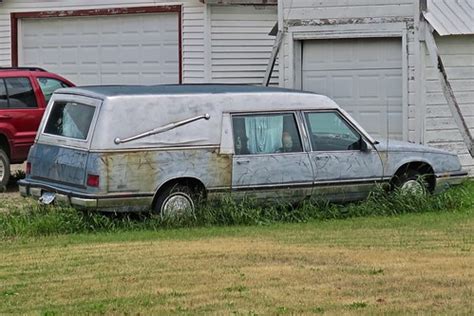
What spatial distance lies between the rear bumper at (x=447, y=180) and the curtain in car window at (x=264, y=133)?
7.80ft

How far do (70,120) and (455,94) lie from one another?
7.52 metres

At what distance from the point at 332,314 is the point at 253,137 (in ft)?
19.6

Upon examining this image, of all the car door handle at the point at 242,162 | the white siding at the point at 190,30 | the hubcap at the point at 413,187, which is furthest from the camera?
the white siding at the point at 190,30

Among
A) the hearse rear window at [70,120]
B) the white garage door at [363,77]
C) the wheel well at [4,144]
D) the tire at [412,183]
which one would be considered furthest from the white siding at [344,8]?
the hearse rear window at [70,120]

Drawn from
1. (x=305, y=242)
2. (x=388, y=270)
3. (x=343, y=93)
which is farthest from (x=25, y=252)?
(x=343, y=93)

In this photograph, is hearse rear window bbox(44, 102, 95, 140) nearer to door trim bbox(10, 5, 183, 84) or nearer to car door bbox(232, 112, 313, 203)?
car door bbox(232, 112, 313, 203)

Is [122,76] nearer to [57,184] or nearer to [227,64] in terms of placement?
[227,64]

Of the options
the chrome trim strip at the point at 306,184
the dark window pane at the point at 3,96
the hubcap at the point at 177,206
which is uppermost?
the dark window pane at the point at 3,96

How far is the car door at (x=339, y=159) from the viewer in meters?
13.6

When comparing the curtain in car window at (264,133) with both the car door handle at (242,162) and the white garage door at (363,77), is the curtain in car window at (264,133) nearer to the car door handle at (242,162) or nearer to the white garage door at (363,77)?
the car door handle at (242,162)

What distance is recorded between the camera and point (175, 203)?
1291 centimetres

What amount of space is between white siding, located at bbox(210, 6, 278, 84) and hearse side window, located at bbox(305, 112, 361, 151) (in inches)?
287

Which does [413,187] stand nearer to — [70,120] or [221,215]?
[221,215]

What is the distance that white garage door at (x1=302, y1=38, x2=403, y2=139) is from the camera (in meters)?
18.1
